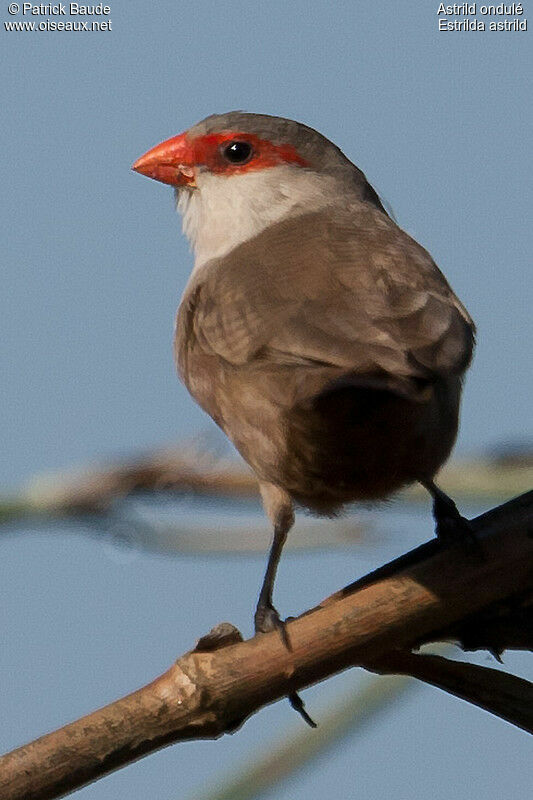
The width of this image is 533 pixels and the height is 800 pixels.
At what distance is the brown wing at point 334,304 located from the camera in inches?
119

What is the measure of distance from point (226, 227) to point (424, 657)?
229cm

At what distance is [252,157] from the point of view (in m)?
4.73

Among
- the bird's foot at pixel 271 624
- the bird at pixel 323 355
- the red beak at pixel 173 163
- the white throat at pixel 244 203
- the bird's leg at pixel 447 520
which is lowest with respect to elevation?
the bird's foot at pixel 271 624

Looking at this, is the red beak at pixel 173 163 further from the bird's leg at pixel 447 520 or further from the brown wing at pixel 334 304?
the bird's leg at pixel 447 520

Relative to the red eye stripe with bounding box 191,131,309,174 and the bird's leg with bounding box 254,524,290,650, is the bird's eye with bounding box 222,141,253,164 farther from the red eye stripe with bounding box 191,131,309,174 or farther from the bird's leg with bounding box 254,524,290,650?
the bird's leg with bounding box 254,524,290,650

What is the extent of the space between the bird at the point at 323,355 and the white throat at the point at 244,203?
0.04 feet

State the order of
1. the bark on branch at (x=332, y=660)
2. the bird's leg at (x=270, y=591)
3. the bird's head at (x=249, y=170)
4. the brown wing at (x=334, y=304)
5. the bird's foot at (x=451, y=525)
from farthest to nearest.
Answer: the bird's head at (x=249, y=170), the bird's leg at (x=270, y=591), the brown wing at (x=334, y=304), the bird's foot at (x=451, y=525), the bark on branch at (x=332, y=660)

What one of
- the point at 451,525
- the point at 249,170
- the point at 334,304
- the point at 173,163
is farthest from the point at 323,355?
the point at 173,163

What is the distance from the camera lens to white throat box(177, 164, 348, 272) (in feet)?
14.9

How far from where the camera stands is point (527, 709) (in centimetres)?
254

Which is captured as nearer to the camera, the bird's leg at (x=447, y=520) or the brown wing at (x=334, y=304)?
the bird's leg at (x=447, y=520)

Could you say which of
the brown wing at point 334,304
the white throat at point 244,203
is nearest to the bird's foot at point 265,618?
the brown wing at point 334,304

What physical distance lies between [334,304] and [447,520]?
0.71 meters

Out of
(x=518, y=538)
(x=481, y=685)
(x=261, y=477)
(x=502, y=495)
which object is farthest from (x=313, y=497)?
(x=481, y=685)
